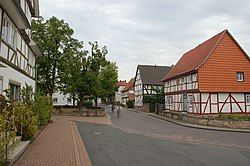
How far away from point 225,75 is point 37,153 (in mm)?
24974

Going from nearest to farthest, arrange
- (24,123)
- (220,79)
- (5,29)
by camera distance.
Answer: (24,123) → (5,29) → (220,79)

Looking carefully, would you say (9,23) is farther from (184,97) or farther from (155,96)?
(155,96)

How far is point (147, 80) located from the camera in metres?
54.6

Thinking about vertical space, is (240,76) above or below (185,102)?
above

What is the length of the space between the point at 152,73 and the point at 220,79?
2690cm

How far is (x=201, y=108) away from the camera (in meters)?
29.2

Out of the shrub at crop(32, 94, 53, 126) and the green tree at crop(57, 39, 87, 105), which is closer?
the shrub at crop(32, 94, 53, 126)

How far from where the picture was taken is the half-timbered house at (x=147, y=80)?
177 ft

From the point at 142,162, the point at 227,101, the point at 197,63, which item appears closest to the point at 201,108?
the point at 227,101

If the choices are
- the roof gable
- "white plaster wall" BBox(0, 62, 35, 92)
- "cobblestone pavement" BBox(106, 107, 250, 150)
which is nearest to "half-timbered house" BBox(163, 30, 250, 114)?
"cobblestone pavement" BBox(106, 107, 250, 150)

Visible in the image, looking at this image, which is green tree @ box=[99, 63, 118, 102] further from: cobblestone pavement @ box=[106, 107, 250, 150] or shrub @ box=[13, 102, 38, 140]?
shrub @ box=[13, 102, 38, 140]

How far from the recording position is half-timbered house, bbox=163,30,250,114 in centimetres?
2970

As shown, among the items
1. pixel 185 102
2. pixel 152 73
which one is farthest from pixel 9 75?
pixel 152 73

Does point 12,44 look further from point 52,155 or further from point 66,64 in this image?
point 66,64
